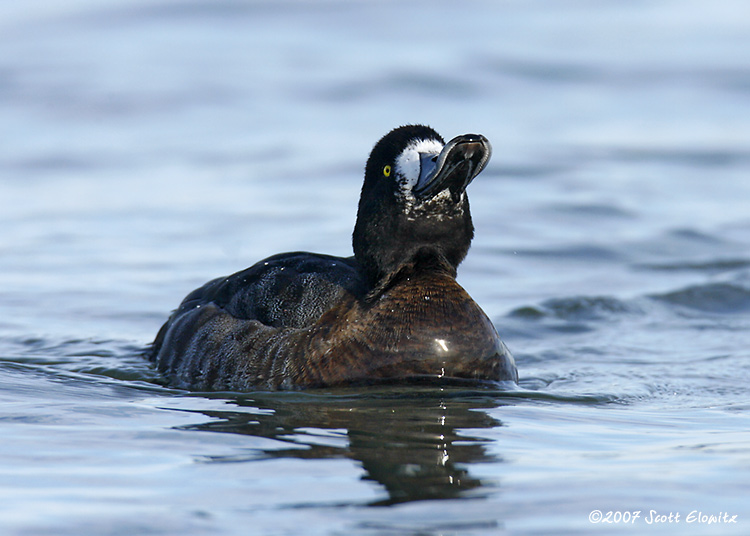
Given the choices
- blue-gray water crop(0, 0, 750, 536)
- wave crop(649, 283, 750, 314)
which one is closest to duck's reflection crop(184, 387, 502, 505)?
blue-gray water crop(0, 0, 750, 536)

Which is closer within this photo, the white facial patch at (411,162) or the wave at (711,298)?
the white facial patch at (411,162)

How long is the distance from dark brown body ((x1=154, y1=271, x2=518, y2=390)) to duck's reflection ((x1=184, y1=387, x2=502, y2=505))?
0.12 meters

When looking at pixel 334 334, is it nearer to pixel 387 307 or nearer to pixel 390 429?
pixel 387 307

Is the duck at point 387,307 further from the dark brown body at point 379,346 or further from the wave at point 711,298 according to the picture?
the wave at point 711,298

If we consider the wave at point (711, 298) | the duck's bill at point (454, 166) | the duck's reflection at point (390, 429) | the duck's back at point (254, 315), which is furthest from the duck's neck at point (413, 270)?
the wave at point (711, 298)

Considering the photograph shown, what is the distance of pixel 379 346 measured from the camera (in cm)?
598

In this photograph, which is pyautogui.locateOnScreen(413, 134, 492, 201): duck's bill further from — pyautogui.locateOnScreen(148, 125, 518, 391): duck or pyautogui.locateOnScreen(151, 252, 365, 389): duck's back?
pyautogui.locateOnScreen(151, 252, 365, 389): duck's back

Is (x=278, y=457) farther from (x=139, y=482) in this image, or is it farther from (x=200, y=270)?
(x=200, y=270)

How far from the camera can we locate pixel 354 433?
16.9 ft

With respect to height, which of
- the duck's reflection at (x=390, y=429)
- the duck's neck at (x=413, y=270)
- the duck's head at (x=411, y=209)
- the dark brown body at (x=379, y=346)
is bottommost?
the duck's reflection at (x=390, y=429)

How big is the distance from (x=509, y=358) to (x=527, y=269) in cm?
421

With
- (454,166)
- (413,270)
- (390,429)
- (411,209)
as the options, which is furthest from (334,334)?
(454,166)

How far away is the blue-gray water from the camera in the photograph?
4301 millimetres

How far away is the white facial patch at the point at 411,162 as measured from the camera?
6082 mm
